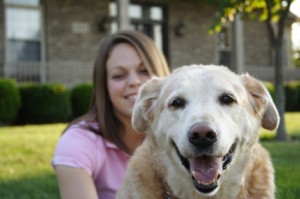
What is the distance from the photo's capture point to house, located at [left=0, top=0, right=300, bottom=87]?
14.8 meters

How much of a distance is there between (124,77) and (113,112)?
0.30 metres

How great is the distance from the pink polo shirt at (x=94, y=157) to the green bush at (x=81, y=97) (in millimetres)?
9820

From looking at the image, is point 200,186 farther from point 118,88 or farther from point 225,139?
point 118,88

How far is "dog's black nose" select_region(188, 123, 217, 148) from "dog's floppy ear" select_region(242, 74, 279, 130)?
65 centimetres

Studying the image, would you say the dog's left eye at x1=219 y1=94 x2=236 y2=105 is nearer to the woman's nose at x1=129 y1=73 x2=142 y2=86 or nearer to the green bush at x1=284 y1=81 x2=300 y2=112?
the woman's nose at x1=129 y1=73 x2=142 y2=86

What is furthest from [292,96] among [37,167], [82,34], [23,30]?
[37,167]

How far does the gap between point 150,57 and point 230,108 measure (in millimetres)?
1202

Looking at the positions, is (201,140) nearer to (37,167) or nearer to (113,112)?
(113,112)

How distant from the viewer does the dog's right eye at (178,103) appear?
301 centimetres

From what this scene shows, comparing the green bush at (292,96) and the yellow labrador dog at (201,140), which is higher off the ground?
the yellow labrador dog at (201,140)

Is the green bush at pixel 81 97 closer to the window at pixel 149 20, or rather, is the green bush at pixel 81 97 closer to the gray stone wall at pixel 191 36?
the window at pixel 149 20

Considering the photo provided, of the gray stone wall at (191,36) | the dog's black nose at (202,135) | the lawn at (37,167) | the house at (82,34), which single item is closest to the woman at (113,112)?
the dog's black nose at (202,135)

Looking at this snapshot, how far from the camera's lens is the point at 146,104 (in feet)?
11.0

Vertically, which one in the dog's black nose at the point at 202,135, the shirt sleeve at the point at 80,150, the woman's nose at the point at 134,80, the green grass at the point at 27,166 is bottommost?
the green grass at the point at 27,166
